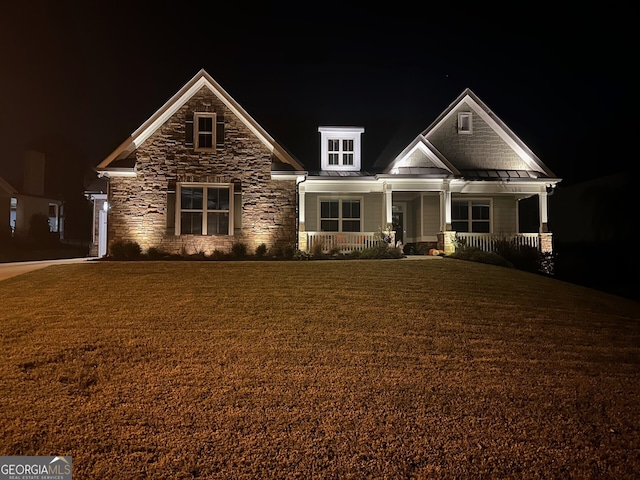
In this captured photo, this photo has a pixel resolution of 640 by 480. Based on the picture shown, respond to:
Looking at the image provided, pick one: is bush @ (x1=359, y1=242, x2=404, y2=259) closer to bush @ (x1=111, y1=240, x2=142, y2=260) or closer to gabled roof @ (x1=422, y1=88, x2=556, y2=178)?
gabled roof @ (x1=422, y1=88, x2=556, y2=178)

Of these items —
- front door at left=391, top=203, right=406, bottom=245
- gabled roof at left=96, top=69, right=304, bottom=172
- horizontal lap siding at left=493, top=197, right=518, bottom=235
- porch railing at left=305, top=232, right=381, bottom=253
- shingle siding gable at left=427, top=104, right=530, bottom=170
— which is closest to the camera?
gabled roof at left=96, top=69, right=304, bottom=172

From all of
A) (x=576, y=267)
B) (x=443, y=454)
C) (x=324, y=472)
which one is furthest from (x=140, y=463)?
(x=576, y=267)

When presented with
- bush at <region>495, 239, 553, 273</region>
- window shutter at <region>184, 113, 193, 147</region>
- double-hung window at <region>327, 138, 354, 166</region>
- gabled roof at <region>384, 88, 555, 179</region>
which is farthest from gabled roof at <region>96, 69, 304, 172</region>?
bush at <region>495, 239, 553, 273</region>

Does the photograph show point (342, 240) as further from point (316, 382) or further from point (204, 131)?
point (316, 382)

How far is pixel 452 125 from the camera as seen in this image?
2253 cm

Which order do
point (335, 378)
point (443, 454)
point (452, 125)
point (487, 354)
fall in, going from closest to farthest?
point (443, 454)
point (335, 378)
point (487, 354)
point (452, 125)

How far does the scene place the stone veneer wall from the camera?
1842cm

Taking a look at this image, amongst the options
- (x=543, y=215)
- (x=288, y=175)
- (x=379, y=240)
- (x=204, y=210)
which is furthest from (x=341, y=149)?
(x=543, y=215)

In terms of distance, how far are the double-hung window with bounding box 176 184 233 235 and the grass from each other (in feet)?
24.4

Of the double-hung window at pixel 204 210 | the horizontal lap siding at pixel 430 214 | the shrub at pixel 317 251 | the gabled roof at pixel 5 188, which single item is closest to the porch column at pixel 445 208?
the horizontal lap siding at pixel 430 214

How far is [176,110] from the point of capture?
18.8 meters

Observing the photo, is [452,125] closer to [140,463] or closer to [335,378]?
[335,378]

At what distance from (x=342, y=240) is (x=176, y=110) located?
7781 mm

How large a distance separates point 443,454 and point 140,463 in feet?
9.65
